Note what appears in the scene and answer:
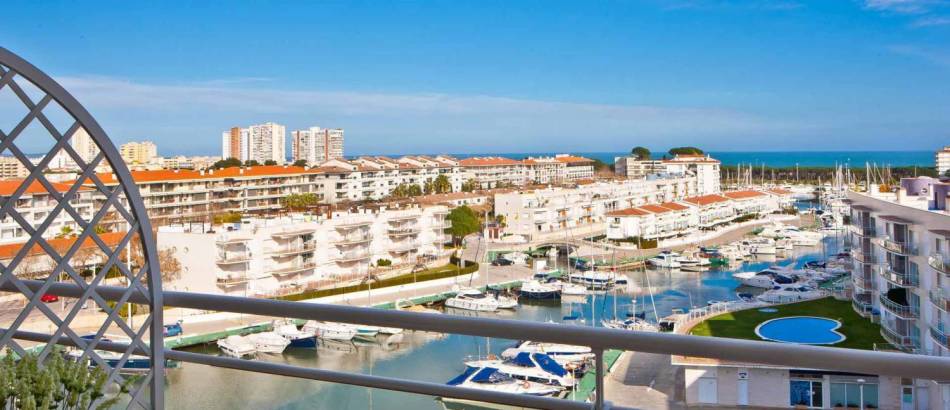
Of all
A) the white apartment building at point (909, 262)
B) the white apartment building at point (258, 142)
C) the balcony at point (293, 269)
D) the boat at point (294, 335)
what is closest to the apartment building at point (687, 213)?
the balcony at point (293, 269)

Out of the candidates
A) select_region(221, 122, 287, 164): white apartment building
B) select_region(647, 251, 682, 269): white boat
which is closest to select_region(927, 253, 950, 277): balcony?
select_region(647, 251, 682, 269): white boat

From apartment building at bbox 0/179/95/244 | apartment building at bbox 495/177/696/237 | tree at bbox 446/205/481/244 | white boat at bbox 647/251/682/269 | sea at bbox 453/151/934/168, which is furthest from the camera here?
sea at bbox 453/151/934/168

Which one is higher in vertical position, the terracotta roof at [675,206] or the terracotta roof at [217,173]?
the terracotta roof at [217,173]

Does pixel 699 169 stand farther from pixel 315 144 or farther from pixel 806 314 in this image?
pixel 806 314

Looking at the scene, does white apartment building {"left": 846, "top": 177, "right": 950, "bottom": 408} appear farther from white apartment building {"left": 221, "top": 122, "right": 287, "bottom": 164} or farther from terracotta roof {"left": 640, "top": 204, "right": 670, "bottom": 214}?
white apartment building {"left": 221, "top": 122, "right": 287, "bottom": 164}

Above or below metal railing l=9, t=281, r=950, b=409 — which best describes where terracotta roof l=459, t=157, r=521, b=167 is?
above

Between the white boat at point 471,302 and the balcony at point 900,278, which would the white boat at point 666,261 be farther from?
the balcony at point 900,278

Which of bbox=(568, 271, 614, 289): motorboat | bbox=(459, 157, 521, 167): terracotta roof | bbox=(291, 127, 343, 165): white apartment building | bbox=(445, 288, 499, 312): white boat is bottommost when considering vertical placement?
bbox=(445, 288, 499, 312): white boat
